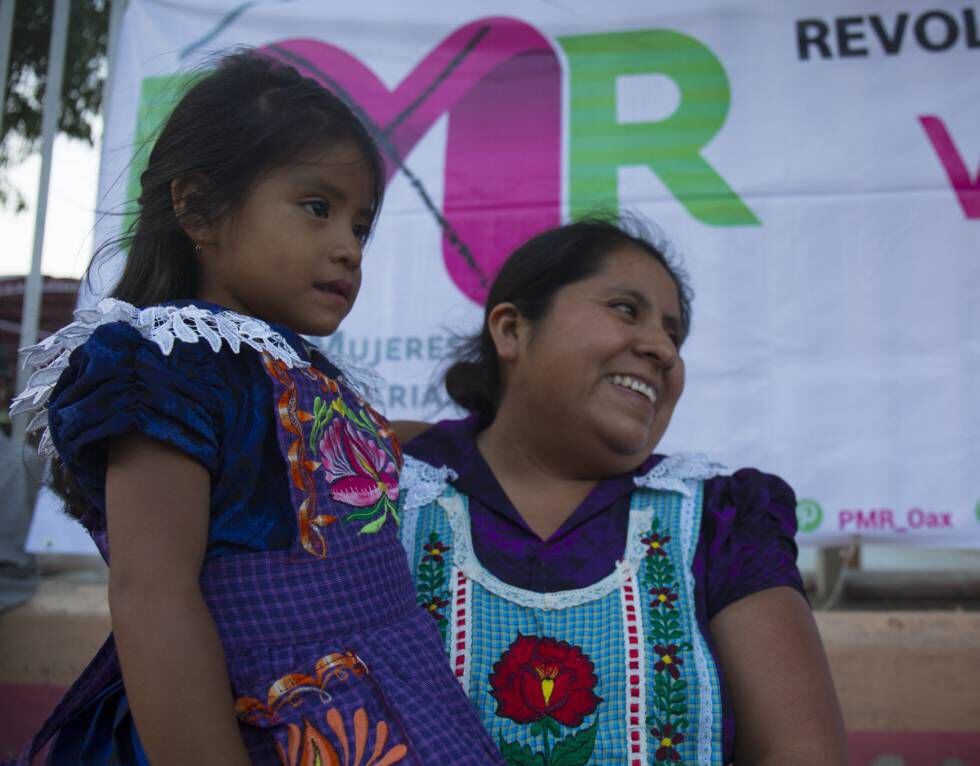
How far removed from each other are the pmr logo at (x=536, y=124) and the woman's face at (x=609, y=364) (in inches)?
43.2

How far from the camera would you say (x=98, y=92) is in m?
2.95

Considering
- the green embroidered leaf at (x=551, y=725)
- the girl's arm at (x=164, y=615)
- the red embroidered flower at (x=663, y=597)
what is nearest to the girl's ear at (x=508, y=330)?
the red embroidered flower at (x=663, y=597)

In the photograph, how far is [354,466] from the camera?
981mm


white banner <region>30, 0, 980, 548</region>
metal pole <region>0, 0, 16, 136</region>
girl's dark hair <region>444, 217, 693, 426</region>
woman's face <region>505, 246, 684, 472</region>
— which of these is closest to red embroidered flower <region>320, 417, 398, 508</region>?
woman's face <region>505, 246, 684, 472</region>

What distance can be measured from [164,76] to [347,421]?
2.02 meters

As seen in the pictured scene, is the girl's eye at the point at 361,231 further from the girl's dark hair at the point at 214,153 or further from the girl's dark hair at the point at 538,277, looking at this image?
the girl's dark hair at the point at 538,277

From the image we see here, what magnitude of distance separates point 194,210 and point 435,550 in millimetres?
553

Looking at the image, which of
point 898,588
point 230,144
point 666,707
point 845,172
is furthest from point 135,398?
point 898,588

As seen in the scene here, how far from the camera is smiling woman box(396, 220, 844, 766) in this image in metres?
1.10

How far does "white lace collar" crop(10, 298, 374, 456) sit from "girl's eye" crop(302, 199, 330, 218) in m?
0.13

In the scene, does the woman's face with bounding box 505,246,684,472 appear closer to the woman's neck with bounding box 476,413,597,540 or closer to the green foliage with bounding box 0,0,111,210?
the woman's neck with bounding box 476,413,597,540

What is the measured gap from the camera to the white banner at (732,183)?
2248 millimetres

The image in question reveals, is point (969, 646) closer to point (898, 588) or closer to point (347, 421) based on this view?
point (898, 588)

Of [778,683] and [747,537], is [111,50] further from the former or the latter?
[778,683]
